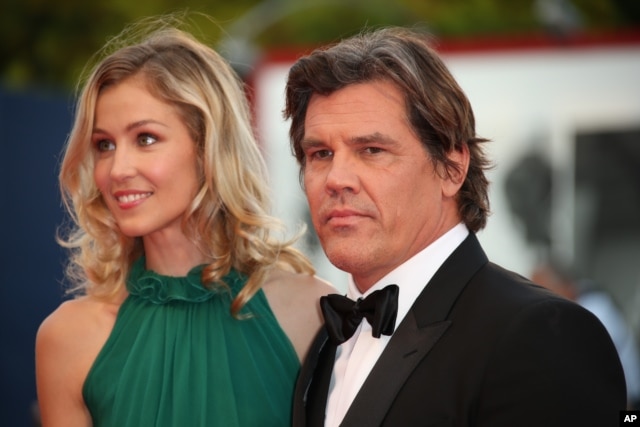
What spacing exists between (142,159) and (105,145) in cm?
21

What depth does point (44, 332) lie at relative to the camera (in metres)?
3.22

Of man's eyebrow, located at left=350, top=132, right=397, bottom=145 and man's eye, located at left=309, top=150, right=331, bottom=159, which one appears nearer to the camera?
man's eyebrow, located at left=350, top=132, right=397, bottom=145

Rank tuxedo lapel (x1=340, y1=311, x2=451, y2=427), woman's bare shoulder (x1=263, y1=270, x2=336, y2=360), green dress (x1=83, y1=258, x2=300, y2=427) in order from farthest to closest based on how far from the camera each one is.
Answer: woman's bare shoulder (x1=263, y1=270, x2=336, y2=360)
green dress (x1=83, y1=258, x2=300, y2=427)
tuxedo lapel (x1=340, y1=311, x2=451, y2=427)

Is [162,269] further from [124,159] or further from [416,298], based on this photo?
[416,298]

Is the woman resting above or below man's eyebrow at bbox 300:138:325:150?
below

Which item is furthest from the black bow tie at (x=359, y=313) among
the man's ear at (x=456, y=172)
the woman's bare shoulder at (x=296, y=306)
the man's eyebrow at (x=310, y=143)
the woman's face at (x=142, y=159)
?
the woman's face at (x=142, y=159)

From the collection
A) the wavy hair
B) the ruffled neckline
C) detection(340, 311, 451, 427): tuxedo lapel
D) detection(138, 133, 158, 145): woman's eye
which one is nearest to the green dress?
the ruffled neckline

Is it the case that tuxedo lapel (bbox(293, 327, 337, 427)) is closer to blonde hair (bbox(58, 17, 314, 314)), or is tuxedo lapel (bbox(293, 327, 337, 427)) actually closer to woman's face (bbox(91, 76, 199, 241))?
blonde hair (bbox(58, 17, 314, 314))

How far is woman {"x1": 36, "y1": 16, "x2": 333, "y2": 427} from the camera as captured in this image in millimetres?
3125

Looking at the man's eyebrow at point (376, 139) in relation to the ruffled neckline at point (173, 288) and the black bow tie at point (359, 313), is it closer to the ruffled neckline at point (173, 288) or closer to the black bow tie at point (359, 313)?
the black bow tie at point (359, 313)

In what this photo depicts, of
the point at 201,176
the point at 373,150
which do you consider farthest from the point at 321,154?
the point at 201,176

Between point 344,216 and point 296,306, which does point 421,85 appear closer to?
point 344,216

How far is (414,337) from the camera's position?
246 cm

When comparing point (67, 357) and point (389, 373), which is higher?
point (389, 373)
